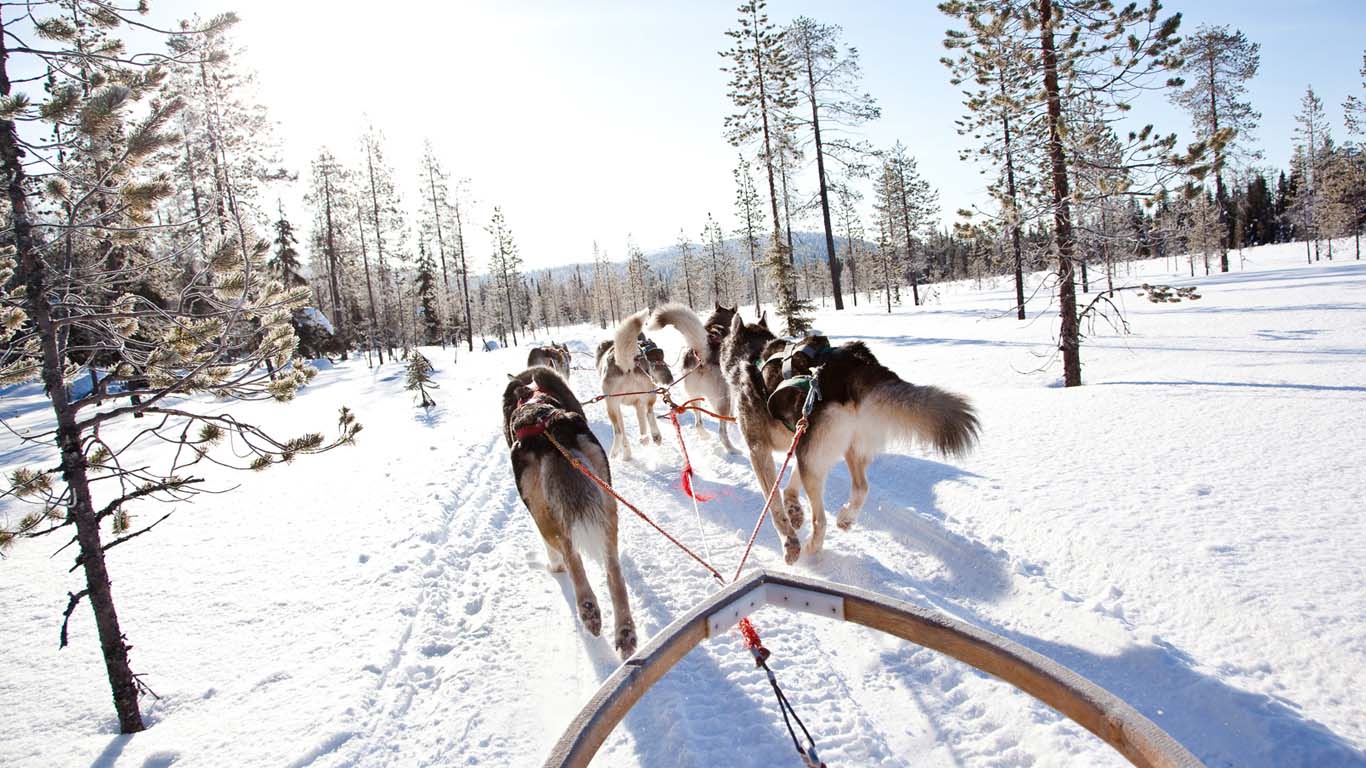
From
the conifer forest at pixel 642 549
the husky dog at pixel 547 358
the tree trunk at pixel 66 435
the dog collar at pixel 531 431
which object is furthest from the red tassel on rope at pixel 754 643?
the husky dog at pixel 547 358

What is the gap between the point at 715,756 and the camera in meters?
2.86

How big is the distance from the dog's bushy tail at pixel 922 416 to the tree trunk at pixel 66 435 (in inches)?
196

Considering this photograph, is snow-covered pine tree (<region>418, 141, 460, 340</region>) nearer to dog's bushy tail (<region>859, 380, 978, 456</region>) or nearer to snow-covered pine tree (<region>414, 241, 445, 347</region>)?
snow-covered pine tree (<region>414, 241, 445, 347</region>)

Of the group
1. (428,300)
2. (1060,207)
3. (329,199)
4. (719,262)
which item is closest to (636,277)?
(719,262)

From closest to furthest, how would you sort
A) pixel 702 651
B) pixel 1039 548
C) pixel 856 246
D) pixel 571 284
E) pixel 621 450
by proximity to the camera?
pixel 702 651
pixel 1039 548
pixel 621 450
pixel 856 246
pixel 571 284

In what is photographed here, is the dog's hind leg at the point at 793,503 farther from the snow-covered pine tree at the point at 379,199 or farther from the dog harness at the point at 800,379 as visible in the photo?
the snow-covered pine tree at the point at 379,199

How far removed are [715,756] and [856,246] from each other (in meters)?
92.6

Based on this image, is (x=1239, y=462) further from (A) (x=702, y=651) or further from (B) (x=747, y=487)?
(A) (x=702, y=651)

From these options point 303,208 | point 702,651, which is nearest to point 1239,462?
point 702,651

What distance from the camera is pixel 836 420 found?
14.9 ft

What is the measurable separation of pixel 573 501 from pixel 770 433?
7.32ft

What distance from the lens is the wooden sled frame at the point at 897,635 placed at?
1506mm

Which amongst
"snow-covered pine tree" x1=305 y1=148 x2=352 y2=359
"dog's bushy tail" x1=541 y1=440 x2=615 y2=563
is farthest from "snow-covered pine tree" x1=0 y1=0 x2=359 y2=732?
"snow-covered pine tree" x1=305 y1=148 x2=352 y2=359

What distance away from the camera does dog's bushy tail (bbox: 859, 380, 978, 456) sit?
3.77m
